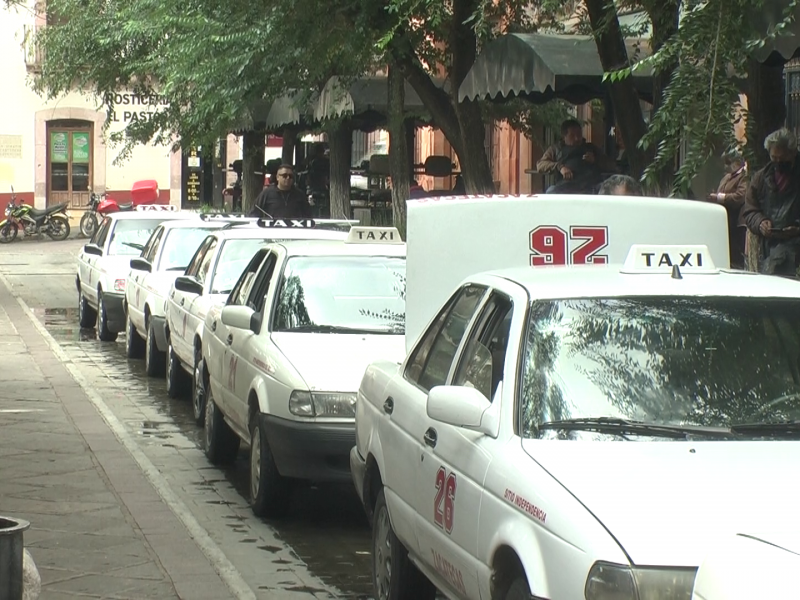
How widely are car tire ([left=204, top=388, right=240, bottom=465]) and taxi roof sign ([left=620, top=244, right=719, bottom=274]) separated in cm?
496

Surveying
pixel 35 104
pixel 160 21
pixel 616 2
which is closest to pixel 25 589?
pixel 616 2

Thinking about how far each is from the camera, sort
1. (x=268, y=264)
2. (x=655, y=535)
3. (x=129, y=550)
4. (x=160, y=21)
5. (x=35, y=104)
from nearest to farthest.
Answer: (x=655, y=535) → (x=129, y=550) → (x=268, y=264) → (x=160, y=21) → (x=35, y=104)

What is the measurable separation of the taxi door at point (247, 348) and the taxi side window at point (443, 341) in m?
2.64

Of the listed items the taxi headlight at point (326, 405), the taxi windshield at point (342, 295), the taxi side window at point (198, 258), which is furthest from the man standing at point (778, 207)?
the taxi headlight at point (326, 405)

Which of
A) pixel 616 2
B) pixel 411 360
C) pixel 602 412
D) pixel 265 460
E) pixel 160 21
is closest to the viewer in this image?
pixel 602 412

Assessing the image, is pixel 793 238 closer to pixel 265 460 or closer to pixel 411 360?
pixel 265 460

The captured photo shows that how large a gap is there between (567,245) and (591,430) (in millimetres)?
2962

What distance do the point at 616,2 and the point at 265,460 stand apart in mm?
4999

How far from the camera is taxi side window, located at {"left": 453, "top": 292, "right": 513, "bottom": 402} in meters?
5.34

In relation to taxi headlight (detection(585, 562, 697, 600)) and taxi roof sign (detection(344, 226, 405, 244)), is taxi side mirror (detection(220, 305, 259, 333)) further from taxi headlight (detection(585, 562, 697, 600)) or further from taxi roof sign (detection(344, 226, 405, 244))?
taxi headlight (detection(585, 562, 697, 600))

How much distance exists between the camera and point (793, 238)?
11953mm

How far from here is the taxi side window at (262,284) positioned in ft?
32.4

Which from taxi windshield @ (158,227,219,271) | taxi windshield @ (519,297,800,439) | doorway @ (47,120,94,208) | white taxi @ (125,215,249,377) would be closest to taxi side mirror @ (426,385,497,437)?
taxi windshield @ (519,297,800,439)

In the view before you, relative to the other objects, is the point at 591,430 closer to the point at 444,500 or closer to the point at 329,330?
the point at 444,500
